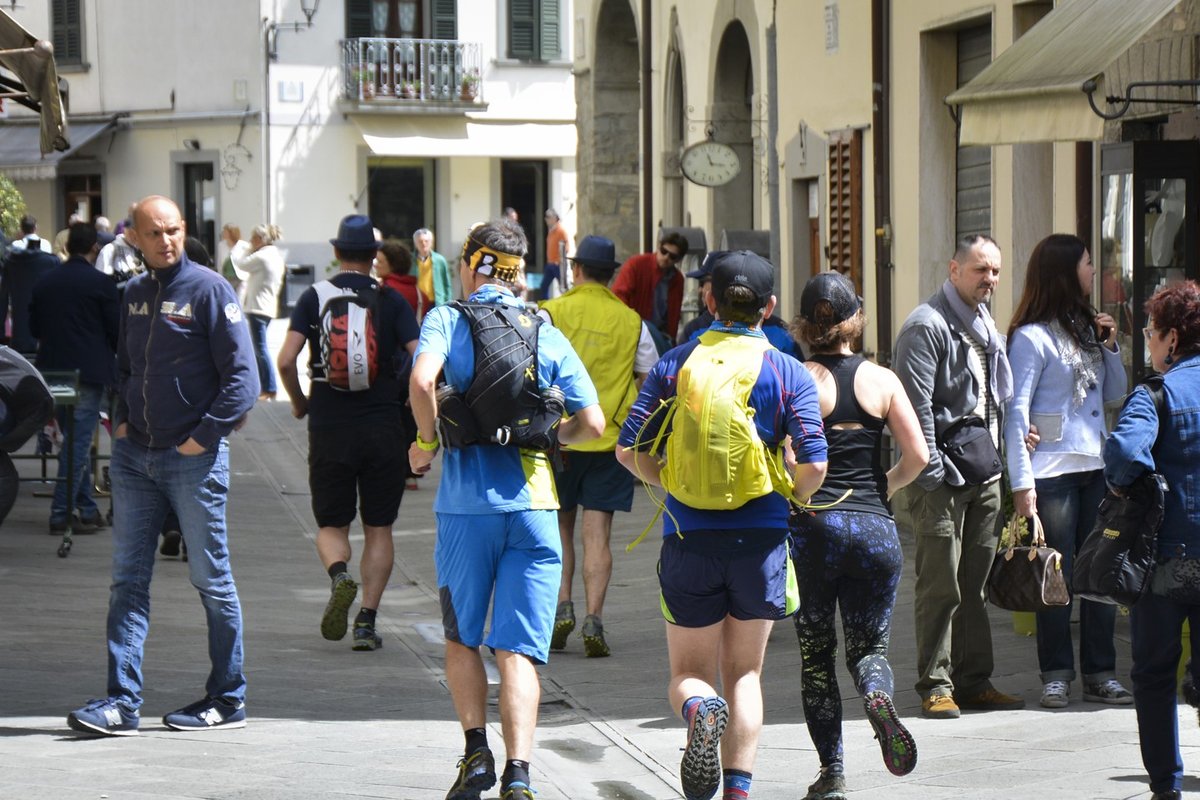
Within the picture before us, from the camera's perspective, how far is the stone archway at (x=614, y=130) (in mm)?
24000

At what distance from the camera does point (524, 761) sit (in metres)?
5.80

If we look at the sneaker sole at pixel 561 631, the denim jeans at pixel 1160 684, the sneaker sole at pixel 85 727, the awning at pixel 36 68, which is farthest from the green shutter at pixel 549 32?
the denim jeans at pixel 1160 684

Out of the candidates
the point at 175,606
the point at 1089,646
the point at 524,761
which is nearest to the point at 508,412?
the point at 524,761

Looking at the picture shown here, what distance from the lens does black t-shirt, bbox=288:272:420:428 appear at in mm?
8953

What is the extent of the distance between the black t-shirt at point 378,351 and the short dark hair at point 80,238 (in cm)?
373

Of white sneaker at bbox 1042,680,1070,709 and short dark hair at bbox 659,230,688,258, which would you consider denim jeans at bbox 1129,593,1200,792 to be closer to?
white sneaker at bbox 1042,680,1070,709

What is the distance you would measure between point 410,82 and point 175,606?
3045cm

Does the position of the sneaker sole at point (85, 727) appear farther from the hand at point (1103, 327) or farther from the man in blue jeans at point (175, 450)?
the hand at point (1103, 327)

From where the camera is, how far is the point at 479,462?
19.5 feet

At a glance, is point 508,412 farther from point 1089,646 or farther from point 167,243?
point 1089,646

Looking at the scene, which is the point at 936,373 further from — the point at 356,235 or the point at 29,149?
the point at 29,149

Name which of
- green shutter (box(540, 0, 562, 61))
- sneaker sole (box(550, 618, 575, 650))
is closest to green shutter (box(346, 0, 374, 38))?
green shutter (box(540, 0, 562, 61))

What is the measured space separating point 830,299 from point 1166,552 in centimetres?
127

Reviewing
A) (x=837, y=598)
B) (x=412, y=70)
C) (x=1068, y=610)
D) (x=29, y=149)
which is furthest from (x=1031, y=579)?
(x=29, y=149)
